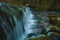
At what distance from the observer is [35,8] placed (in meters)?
9.34

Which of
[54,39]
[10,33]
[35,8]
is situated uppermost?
[35,8]

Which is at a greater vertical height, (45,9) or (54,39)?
(45,9)

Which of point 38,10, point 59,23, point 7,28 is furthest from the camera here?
point 38,10

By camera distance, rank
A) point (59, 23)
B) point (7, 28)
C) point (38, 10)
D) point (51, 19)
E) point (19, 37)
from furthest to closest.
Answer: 1. point (38, 10)
2. point (51, 19)
3. point (59, 23)
4. point (19, 37)
5. point (7, 28)

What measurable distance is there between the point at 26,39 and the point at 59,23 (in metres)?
1.69

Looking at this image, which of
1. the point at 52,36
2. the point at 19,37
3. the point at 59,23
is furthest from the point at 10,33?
the point at 59,23

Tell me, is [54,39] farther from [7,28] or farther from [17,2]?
[17,2]

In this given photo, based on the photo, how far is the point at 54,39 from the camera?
522cm

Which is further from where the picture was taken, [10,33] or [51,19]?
[51,19]

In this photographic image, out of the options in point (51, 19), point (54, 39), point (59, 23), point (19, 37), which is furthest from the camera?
point (51, 19)

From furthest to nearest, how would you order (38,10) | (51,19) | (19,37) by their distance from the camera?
(38,10), (51,19), (19,37)

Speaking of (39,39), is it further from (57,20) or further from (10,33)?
(57,20)

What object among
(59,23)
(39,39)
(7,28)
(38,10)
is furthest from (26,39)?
(38,10)

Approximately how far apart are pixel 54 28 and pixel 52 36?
0.54 meters
